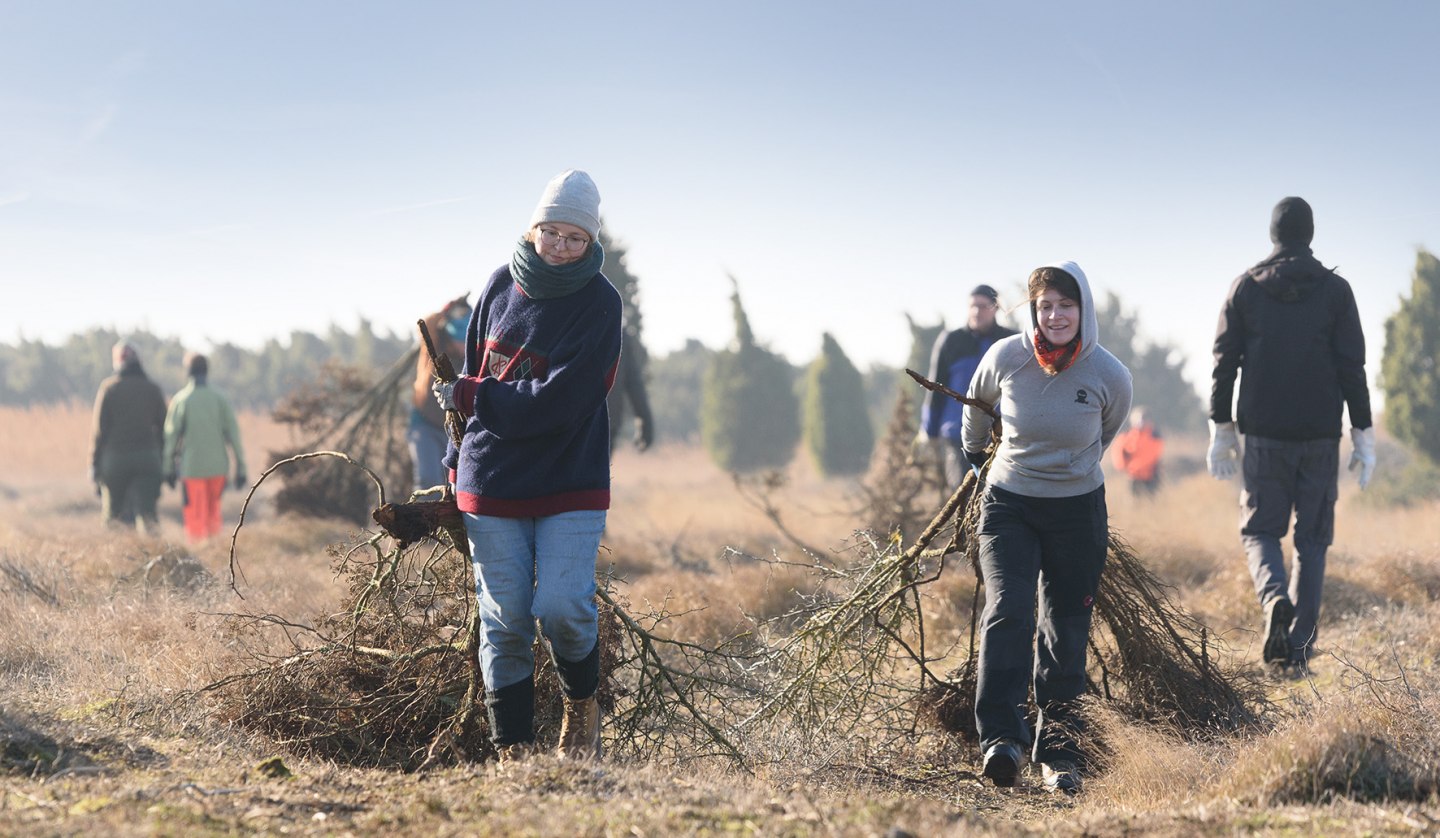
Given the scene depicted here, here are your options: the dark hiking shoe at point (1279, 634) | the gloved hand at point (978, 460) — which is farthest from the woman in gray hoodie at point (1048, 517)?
the dark hiking shoe at point (1279, 634)

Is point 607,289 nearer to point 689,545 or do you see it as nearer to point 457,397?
point 457,397

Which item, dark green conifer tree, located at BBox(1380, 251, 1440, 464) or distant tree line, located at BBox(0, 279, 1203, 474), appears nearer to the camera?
dark green conifer tree, located at BBox(1380, 251, 1440, 464)

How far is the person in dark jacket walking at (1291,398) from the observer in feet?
19.3

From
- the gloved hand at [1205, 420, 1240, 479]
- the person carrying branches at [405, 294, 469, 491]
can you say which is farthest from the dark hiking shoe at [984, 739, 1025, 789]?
the person carrying branches at [405, 294, 469, 491]

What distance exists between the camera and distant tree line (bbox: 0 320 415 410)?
45.4 metres

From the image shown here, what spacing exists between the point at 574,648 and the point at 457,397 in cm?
84

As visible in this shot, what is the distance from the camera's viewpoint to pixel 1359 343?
19.3 feet

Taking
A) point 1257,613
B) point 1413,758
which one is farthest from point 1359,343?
point 1413,758

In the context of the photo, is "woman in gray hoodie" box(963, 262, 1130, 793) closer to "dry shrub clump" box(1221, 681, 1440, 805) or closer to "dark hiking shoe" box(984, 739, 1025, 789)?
"dark hiking shoe" box(984, 739, 1025, 789)

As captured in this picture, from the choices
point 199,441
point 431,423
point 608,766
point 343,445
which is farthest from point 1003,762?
point 199,441

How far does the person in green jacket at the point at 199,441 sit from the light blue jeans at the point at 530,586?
8299mm

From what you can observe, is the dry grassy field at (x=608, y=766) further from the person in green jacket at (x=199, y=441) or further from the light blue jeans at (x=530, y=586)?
the person in green jacket at (x=199, y=441)

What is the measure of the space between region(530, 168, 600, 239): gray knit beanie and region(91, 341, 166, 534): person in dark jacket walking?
29.0 feet

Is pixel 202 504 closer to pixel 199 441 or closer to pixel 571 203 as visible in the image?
pixel 199 441
